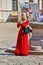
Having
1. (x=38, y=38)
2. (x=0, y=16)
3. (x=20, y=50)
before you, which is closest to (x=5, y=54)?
(x=20, y=50)

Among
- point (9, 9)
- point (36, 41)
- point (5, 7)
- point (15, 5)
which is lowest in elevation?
point (36, 41)

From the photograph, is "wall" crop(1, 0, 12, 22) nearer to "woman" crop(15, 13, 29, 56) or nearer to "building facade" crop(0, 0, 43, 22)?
"building facade" crop(0, 0, 43, 22)

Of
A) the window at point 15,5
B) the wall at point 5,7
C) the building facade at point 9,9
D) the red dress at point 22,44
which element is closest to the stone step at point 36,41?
the red dress at point 22,44

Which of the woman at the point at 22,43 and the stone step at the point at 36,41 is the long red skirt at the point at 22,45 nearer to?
the woman at the point at 22,43

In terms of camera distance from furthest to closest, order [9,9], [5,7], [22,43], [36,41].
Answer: [9,9] → [5,7] → [36,41] → [22,43]

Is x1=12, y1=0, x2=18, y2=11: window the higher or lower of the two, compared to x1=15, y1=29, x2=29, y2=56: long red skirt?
higher

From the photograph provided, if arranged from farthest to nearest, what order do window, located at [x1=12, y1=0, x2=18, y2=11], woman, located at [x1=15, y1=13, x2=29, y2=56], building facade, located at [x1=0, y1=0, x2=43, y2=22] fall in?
window, located at [x1=12, y1=0, x2=18, y2=11], building facade, located at [x1=0, y1=0, x2=43, y2=22], woman, located at [x1=15, y1=13, x2=29, y2=56]

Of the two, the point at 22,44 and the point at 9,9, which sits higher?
the point at 9,9

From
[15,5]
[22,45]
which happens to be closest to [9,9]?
[15,5]

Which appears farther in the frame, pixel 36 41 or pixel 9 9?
pixel 9 9

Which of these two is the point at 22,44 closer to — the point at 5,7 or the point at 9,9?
the point at 5,7

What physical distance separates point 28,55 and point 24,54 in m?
0.15

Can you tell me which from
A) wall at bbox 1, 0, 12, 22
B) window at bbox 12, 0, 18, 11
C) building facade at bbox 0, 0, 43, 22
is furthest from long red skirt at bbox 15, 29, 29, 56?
window at bbox 12, 0, 18, 11

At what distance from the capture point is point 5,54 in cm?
1084
